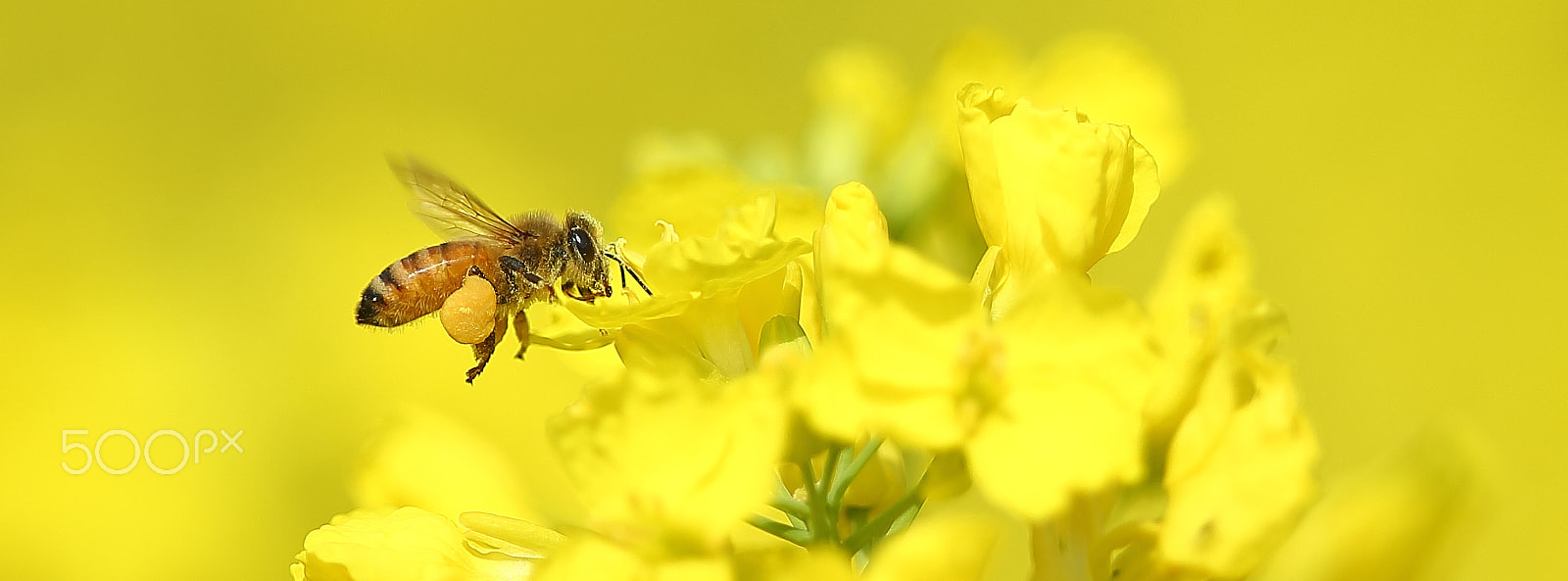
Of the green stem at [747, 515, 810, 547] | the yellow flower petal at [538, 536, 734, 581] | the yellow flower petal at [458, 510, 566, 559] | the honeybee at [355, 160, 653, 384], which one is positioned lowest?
the yellow flower petal at [538, 536, 734, 581]

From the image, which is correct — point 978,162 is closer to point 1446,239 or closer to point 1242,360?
point 1242,360

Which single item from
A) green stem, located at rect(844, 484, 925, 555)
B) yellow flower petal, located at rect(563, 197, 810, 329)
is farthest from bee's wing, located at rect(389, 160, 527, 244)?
green stem, located at rect(844, 484, 925, 555)

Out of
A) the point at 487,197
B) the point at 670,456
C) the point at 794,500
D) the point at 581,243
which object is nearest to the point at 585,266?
the point at 581,243

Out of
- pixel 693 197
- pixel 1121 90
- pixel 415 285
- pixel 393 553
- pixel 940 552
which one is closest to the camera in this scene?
pixel 940 552

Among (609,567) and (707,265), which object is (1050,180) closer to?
(707,265)

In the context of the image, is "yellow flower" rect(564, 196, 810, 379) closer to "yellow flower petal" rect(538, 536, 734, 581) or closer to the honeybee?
"yellow flower petal" rect(538, 536, 734, 581)

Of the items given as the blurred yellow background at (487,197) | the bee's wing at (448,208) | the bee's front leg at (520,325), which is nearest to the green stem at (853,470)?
the bee's front leg at (520,325)

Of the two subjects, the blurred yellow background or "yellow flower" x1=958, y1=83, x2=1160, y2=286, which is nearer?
"yellow flower" x1=958, y1=83, x2=1160, y2=286

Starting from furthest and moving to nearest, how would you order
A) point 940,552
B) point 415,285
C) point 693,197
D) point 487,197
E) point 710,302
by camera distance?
point 487,197 → point 415,285 → point 693,197 → point 710,302 → point 940,552
